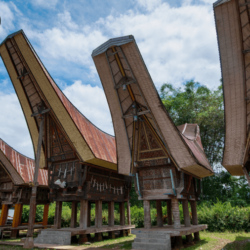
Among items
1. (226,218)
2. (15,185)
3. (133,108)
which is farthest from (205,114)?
(15,185)

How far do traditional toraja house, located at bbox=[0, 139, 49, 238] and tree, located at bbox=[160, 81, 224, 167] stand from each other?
1593cm

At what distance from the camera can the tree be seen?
23.5 m

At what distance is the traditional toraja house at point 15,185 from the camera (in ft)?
51.3

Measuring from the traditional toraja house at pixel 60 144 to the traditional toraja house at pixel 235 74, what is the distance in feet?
17.8

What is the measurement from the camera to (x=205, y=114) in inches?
904

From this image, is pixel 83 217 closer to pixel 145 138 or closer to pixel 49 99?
pixel 145 138

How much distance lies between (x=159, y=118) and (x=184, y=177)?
3321 millimetres

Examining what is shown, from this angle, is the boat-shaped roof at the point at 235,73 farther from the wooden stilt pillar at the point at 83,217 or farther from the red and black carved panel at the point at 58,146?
the red and black carved panel at the point at 58,146

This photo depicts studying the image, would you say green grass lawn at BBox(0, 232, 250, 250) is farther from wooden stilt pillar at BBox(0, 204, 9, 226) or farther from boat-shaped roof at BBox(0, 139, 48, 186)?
wooden stilt pillar at BBox(0, 204, 9, 226)

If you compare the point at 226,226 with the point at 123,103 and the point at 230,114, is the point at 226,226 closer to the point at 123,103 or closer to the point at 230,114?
the point at 230,114

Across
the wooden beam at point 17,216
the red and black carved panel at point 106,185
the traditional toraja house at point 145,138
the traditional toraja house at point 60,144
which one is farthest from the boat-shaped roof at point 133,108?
the wooden beam at point 17,216

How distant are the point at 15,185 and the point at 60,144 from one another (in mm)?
5672

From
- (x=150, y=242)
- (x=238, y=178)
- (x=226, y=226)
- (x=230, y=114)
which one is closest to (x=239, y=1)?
(x=230, y=114)

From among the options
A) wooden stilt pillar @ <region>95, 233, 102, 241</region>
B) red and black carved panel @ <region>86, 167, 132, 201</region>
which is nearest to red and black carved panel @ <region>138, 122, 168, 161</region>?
red and black carved panel @ <region>86, 167, 132, 201</region>
